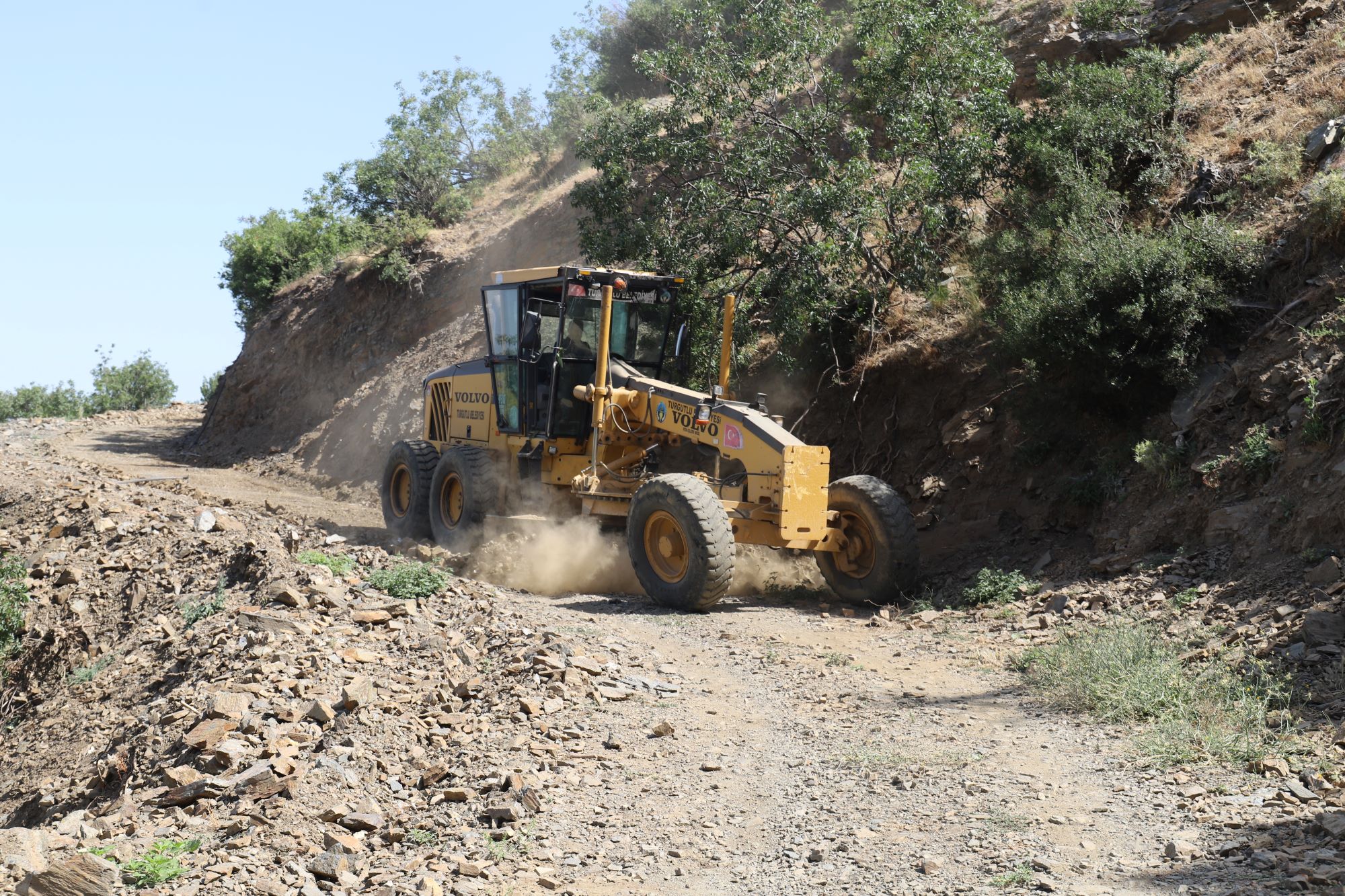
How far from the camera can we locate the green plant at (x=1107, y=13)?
16.5 meters

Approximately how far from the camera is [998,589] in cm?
1004

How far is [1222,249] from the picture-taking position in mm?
10531

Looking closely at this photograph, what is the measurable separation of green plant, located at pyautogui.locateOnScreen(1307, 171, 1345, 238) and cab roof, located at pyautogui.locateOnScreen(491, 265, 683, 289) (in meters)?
6.09

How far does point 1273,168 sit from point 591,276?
6949 millimetres

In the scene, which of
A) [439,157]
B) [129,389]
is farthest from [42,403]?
[439,157]

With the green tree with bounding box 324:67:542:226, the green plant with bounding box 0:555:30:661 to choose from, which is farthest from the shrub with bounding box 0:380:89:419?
Answer: the green plant with bounding box 0:555:30:661

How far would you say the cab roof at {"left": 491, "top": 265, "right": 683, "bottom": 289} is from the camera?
11.5 meters

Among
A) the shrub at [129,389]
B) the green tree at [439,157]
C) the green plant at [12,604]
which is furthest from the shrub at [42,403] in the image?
the green plant at [12,604]

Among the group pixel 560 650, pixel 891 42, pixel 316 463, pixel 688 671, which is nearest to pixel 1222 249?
pixel 891 42

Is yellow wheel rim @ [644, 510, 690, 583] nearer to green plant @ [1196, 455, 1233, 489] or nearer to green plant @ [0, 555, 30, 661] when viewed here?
green plant @ [1196, 455, 1233, 489]

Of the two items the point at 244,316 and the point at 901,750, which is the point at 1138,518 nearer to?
the point at 901,750

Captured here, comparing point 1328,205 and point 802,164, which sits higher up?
point 802,164

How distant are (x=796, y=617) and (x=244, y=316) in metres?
25.9

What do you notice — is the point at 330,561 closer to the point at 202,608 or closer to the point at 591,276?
the point at 202,608
